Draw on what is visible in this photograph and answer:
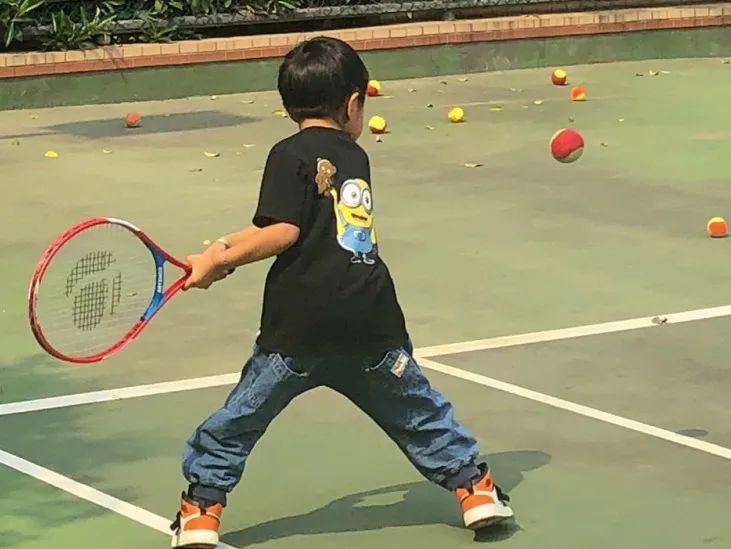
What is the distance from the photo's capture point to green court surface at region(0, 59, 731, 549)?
15.9 ft

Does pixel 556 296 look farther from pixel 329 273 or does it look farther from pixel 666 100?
pixel 666 100

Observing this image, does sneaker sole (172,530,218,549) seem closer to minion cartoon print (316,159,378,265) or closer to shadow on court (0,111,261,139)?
minion cartoon print (316,159,378,265)

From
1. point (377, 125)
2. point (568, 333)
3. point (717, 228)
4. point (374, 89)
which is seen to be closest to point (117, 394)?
point (568, 333)

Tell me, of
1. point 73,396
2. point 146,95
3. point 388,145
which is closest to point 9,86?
point 146,95

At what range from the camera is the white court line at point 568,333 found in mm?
6645

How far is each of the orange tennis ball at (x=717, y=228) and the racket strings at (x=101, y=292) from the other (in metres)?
4.64

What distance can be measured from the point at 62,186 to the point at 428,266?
3.12 m

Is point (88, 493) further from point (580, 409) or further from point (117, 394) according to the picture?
point (580, 409)

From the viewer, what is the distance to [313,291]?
430 centimetres

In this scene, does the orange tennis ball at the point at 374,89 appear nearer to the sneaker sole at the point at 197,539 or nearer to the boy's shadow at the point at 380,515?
the boy's shadow at the point at 380,515

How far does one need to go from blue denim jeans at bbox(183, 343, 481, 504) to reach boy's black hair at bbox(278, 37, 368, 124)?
2.09 feet

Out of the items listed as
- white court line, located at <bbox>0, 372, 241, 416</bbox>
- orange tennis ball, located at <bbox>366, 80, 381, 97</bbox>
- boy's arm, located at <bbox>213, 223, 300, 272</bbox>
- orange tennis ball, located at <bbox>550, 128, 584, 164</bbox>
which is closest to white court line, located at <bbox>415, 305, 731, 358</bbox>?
white court line, located at <bbox>0, 372, 241, 416</bbox>

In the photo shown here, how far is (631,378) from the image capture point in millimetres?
6180

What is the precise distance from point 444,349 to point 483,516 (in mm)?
2142
